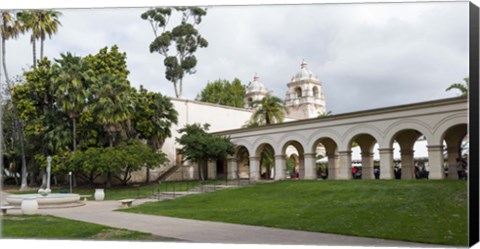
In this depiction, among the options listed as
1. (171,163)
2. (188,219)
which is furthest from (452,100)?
(171,163)

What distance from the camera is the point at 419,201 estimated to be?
13.2 m

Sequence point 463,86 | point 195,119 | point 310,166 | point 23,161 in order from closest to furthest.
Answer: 1. point 463,86
2. point 23,161
3. point 310,166
4. point 195,119

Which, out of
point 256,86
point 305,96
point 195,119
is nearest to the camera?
point 195,119

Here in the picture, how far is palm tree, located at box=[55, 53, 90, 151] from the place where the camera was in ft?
80.0

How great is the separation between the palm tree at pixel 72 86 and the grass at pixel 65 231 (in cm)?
1043

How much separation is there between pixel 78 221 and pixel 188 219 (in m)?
3.35

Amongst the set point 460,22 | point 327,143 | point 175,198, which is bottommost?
point 175,198

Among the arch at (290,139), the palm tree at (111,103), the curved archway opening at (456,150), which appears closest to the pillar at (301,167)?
the arch at (290,139)

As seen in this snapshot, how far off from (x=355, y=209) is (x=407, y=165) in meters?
11.5

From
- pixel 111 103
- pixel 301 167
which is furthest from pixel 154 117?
pixel 301 167

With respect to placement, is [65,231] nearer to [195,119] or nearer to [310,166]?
[310,166]

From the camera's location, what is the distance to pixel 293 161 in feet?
133

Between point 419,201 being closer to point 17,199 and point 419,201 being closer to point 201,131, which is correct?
point 17,199

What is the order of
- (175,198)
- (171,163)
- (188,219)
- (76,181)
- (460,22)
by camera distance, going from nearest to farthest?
(460,22) → (188,219) → (175,198) → (76,181) → (171,163)
